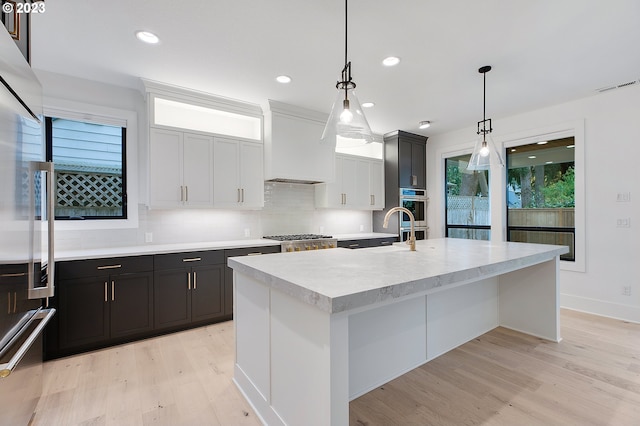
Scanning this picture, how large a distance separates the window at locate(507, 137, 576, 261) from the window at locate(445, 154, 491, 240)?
0.36 m

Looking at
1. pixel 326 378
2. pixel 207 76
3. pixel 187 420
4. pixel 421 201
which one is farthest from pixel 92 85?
pixel 421 201

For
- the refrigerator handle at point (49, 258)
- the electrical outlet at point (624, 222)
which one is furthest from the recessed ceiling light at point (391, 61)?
the electrical outlet at point (624, 222)

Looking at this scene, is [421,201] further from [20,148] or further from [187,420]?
[20,148]

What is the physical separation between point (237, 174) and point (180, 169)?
0.67 m

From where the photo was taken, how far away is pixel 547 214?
13.8 feet

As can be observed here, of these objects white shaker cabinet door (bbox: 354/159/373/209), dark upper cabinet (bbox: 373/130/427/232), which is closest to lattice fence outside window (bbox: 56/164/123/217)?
white shaker cabinet door (bbox: 354/159/373/209)

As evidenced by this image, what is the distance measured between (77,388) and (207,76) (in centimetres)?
290

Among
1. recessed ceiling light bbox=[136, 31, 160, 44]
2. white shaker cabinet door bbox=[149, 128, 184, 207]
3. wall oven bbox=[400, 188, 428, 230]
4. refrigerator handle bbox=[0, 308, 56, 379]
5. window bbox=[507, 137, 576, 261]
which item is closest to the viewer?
refrigerator handle bbox=[0, 308, 56, 379]

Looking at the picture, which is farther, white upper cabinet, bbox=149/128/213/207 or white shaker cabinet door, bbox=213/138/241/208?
white shaker cabinet door, bbox=213/138/241/208

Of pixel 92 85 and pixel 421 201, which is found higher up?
pixel 92 85

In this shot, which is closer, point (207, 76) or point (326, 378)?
point (326, 378)

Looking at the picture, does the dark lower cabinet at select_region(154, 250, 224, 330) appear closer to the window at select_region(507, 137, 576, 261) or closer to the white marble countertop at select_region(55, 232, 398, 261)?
the white marble countertop at select_region(55, 232, 398, 261)

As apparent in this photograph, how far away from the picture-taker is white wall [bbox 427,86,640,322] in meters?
3.41

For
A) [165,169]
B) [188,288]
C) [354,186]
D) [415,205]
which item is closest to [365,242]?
[354,186]
